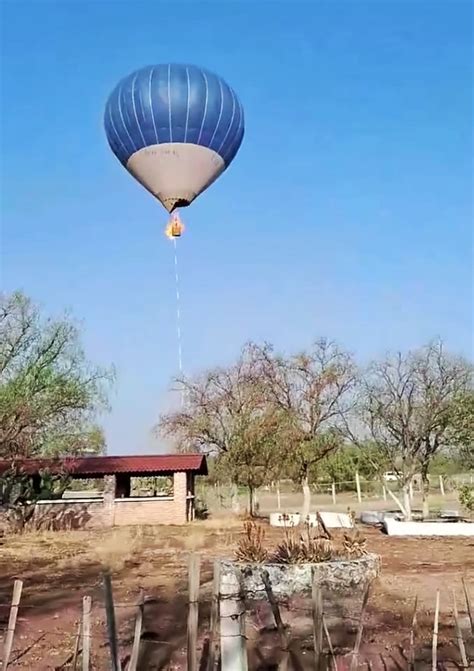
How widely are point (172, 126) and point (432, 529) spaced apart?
13137mm

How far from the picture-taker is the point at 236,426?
29.0 meters

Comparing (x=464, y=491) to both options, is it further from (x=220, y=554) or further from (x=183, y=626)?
(x=183, y=626)

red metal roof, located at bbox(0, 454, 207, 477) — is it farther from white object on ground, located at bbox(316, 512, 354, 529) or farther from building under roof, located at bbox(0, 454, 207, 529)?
white object on ground, located at bbox(316, 512, 354, 529)

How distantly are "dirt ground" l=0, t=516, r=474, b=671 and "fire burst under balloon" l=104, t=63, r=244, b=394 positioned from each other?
8.03 metres

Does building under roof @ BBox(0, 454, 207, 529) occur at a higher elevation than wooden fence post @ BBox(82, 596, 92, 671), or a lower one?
higher

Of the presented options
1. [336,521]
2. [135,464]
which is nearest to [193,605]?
[336,521]

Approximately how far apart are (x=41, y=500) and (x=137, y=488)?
18.7m

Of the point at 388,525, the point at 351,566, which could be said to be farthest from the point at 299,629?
the point at 388,525

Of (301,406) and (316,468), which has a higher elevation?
(301,406)

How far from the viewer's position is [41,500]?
24.3 meters

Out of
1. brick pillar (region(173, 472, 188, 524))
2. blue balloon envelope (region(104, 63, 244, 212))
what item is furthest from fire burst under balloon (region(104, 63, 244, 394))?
brick pillar (region(173, 472, 188, 524))

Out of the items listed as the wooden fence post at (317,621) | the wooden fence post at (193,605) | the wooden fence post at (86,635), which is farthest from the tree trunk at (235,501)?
the wooden fence post at (193,605)

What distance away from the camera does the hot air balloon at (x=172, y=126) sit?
14.7 m

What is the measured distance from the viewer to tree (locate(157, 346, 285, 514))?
27.7m
